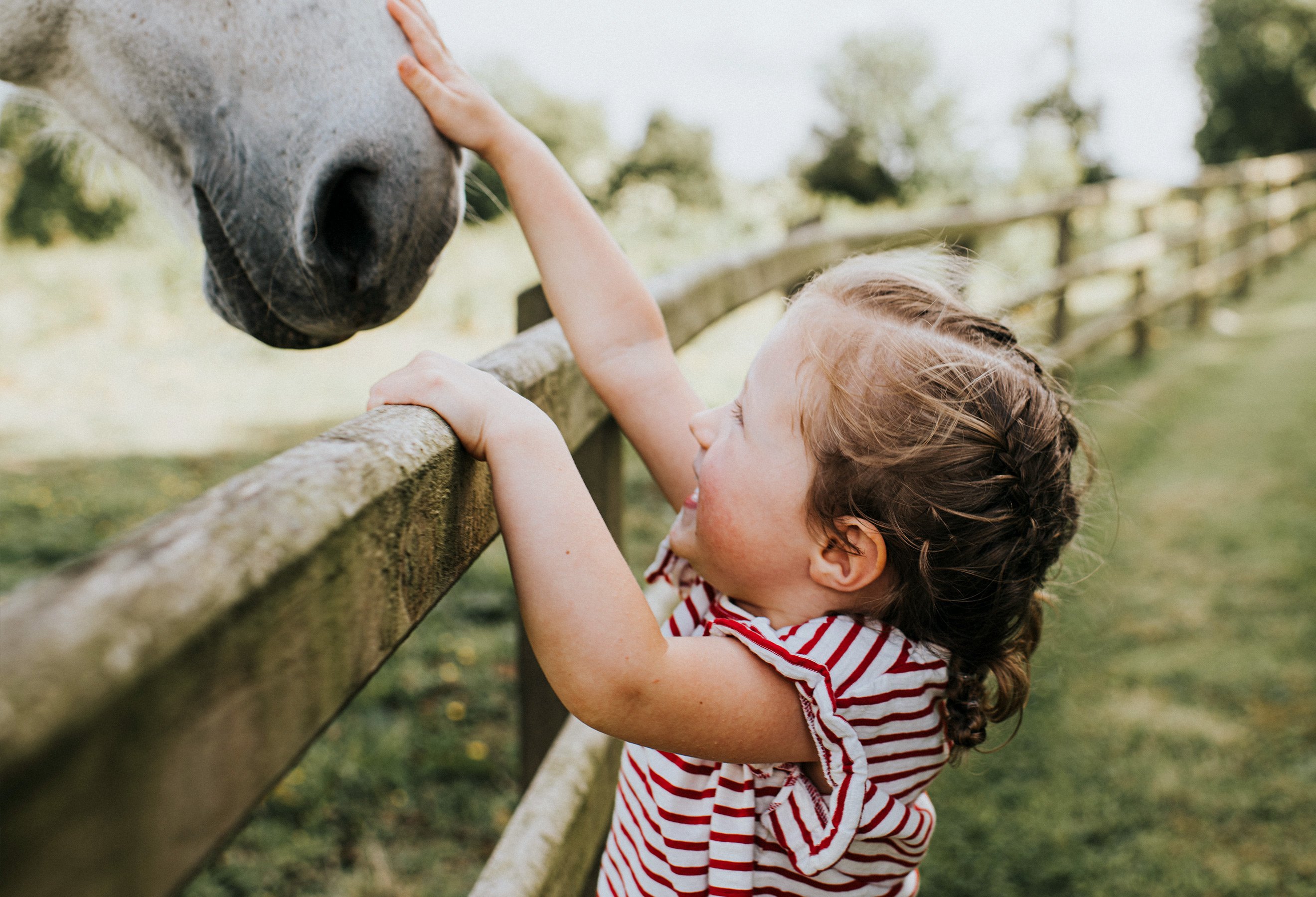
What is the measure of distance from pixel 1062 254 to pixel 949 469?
17.6ft

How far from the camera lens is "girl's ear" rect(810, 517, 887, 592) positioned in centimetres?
88

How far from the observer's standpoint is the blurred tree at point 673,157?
781 inches

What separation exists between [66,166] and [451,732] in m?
9.71

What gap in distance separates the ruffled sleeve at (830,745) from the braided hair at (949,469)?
2.8 inches

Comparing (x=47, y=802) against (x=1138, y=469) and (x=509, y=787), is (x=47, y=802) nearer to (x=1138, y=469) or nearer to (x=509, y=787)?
(x=509, y=787)

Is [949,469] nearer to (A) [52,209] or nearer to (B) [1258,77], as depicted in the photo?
(A) [52,209]

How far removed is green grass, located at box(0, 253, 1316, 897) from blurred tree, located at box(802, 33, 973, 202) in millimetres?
24382

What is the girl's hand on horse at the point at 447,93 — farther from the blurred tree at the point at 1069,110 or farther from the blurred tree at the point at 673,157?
the blurred tree at the point at 1069,110

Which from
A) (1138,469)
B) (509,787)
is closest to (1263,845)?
(509,787)

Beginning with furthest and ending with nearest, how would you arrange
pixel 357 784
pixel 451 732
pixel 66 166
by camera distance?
pixel 66 166
pixel 451 732
pixel 357 784

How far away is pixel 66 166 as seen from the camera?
9516 mm

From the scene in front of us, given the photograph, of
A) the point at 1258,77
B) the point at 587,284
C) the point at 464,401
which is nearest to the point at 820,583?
the point at 464,401

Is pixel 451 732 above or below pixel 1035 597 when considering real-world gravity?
below

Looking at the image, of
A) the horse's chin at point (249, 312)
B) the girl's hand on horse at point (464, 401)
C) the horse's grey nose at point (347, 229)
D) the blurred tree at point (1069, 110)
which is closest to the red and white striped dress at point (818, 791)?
the girl's hand on horse at point (464, 401)
